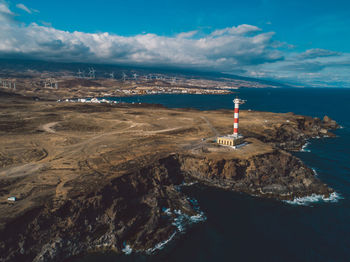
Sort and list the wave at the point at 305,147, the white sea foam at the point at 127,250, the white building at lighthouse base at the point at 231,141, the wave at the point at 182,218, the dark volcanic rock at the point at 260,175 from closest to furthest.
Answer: the white sea foam at the point at 127,250 < the wave at the point at 182,218 < the dark volcanic rock at the point at 260,175 < the white building at lighthouse base at the point at 231,141 < the wave at the point at 305,147

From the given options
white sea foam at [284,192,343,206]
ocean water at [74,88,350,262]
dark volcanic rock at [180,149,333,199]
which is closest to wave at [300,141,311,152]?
dark volcanic rock at [180,149,333,199]

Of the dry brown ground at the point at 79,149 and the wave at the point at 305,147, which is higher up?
the dry brown ground at the point at 79,149

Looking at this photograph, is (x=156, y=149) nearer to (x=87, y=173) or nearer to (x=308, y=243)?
(x=87, y=173)

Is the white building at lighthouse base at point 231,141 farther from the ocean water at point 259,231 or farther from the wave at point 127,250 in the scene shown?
the wave at point 127,250

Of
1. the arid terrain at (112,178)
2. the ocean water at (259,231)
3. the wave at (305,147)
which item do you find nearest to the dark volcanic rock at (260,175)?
the arid terrain at (112,178)

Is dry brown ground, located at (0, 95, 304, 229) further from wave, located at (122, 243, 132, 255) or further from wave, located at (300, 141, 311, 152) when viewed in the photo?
wave, located at (300, 141, 311, 152)

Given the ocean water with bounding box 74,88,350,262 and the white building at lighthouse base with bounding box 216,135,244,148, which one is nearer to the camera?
the ocean water with bounding box 74,88,350,262

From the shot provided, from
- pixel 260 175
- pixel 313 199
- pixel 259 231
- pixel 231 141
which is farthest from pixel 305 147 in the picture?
pixel 259 231
